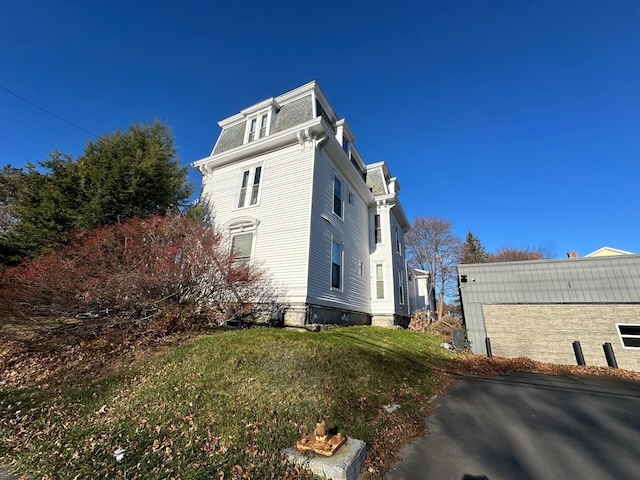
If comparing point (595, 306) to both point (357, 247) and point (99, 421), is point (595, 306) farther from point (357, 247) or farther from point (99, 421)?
point (99, 421)

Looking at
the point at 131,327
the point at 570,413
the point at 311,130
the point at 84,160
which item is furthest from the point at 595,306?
the point at 84,160

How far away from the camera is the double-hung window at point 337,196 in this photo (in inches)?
499

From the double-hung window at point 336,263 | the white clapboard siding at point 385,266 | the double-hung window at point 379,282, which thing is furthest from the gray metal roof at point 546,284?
the double-hung window at point 336,263

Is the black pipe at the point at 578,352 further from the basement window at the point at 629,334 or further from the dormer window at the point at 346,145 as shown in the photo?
the dormer window at the point at 346,145

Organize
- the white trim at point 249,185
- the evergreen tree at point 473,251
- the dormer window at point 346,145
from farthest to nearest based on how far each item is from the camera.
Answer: the evergreen tree at point 473,251 < the dormer window at point 346,145 < the white trim at point 249,185

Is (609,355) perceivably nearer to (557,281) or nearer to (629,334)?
(629,334)

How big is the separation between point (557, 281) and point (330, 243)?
921cm

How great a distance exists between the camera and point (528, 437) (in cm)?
396

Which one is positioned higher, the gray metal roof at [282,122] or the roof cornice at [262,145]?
the gray metal roof at [282,122]

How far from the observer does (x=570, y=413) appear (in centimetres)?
483

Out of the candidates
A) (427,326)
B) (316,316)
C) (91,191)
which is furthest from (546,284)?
(91,191)

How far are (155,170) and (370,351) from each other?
1111cm

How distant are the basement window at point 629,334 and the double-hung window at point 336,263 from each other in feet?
33.1

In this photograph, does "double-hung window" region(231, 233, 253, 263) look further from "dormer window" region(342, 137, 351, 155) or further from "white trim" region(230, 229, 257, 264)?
"dormer window" region(342, 137, 351, 155)
